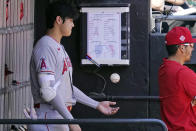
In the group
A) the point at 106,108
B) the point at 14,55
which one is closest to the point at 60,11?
the point at 106,108

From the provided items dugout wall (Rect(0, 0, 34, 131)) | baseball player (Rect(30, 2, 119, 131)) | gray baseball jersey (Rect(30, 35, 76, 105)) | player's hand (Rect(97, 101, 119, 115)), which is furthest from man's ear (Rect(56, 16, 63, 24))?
dugout wall (Rect(0, 0, 34, 131))

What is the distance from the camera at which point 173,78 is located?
5.06m

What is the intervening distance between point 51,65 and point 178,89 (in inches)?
43.8

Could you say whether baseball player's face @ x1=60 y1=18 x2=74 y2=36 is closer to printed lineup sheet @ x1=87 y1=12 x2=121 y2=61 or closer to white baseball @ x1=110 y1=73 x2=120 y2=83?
printed lineup sheet @ x1=87 y1=12 x2=121 y2=61

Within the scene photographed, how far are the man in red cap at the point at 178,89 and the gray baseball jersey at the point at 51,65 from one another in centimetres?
86

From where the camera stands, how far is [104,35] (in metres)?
7.80

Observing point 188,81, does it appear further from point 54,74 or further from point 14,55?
point 14,55

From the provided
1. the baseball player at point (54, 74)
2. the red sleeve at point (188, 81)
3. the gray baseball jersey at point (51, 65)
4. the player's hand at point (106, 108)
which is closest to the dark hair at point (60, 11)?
the baseball player at point (54, 74)

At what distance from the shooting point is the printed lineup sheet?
777 centimetres

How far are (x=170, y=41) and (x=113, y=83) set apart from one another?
2.76 m

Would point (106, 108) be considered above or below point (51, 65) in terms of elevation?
below

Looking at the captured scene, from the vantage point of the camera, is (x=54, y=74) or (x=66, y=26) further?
(x=66, y=26)

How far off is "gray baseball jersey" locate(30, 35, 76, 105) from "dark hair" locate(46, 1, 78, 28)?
0.64 ft

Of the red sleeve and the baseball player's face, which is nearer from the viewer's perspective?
the red sleeve
